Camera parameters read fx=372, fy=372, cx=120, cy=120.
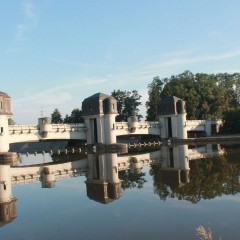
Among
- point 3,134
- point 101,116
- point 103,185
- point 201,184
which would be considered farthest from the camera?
point 101,116

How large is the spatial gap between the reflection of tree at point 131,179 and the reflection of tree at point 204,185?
29.2 inches

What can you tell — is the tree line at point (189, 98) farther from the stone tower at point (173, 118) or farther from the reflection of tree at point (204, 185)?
the reflection of tree at point (204, 185)

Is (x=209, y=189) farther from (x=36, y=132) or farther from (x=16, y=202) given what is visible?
(x=36, y=132)

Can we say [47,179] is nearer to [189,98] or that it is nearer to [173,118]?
[173,118]

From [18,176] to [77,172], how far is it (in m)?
3.90

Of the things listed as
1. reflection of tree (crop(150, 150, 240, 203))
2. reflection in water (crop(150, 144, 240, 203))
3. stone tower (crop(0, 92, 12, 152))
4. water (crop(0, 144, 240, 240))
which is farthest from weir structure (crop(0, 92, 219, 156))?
reflection of tree (crop(150, 150, 240, 203))

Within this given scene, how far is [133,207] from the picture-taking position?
44.2 feet

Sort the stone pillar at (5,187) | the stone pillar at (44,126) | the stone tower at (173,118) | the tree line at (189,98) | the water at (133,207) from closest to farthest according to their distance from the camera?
the water at (133,207)
the stone pillar at (5,187)
the stone pillar at (44,126)
the stone tower at (173,118)
the tree line at (189,98)

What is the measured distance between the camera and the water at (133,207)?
10.4 meters

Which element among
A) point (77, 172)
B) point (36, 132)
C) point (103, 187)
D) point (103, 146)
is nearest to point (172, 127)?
point (103, 146)

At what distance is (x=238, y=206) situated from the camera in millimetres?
12664

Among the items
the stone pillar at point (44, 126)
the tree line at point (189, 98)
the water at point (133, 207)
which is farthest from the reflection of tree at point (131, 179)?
the tree line at point (189, 98)

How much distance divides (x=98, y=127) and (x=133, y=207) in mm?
34763

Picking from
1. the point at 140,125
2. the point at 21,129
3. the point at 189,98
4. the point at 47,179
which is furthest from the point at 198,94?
the point at 47,179
